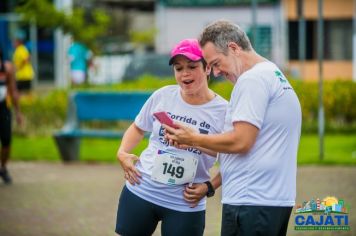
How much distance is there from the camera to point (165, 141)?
530 centimetres

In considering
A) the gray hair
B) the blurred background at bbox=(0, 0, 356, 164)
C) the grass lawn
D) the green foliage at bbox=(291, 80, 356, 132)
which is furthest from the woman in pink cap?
the blurred background at bbox=(0, 0, 356, 164)

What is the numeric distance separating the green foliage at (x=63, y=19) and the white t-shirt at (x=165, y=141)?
48.4 ft

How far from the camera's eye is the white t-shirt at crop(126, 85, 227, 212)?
17.3 ft

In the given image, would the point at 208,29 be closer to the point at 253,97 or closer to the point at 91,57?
the point at 253,97

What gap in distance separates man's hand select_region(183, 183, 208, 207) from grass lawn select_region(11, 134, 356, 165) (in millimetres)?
8490

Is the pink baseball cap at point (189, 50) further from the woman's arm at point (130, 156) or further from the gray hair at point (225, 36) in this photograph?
the woman's arm at point (130, 156)

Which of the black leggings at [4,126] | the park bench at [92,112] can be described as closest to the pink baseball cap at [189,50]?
the black leggings at [4,126]

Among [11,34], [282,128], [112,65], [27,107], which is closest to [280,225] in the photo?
[282,128]

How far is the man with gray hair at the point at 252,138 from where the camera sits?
4547 mm

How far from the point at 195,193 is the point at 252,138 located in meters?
0.83

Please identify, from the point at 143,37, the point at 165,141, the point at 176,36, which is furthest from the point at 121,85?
the point at 176,36

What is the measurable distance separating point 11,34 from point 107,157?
17.3 meters

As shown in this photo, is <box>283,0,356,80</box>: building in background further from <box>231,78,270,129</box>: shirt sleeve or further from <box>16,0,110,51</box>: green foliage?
<box>231,78,270,129</box>: shirt sleeve

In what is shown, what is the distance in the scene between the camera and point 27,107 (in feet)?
58.7
